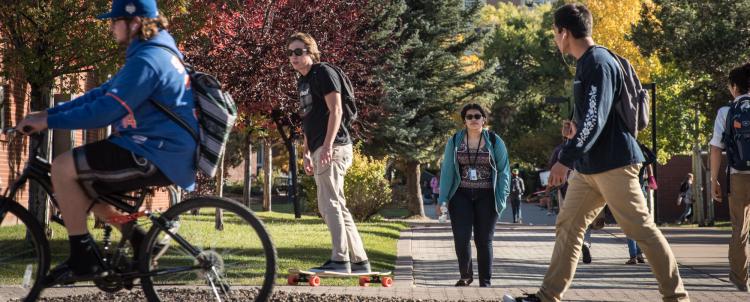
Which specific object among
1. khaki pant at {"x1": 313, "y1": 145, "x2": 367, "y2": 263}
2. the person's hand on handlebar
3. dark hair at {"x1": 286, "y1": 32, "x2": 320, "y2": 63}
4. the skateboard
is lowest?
the skateboard

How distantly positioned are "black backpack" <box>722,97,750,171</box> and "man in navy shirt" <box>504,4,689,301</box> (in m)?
2.86

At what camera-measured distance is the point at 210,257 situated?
5.71 meters

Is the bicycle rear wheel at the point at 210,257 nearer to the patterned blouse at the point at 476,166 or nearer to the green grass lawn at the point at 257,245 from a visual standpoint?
the green grass lawn at the point at 257,245

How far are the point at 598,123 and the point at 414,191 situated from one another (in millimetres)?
29320

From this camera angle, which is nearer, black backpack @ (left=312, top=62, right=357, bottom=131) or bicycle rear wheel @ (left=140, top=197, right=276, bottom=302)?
bicycle rear wheel @ (left=140, top=197, right=276, bottom=302)

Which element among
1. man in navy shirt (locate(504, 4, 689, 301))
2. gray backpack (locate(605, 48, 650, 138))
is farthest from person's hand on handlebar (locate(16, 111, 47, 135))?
gray backpack (locate(605, 48, 650, 138))

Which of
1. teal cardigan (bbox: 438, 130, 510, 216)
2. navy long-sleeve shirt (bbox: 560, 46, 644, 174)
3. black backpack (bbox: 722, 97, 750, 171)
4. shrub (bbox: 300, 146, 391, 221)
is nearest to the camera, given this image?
navy long-sleeve shirt (bbox: 560, 46, 644, 174)

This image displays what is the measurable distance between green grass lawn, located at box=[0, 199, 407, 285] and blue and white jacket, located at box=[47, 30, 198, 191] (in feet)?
1.06

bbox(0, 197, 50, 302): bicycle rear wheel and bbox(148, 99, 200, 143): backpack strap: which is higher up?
bbox(148, 99, 200, 143): backpack strap

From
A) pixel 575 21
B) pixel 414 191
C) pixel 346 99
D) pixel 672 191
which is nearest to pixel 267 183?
pixel 414 191

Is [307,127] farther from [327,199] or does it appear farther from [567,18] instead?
[567,18]

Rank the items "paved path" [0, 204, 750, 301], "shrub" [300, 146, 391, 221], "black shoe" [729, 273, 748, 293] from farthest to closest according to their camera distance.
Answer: "shrub" [300, 146, 391, 221] < "black shoe" [729, 273, 748, 293] < "paved path" [0, 204, 750, 301]

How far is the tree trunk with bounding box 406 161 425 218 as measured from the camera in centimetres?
3516

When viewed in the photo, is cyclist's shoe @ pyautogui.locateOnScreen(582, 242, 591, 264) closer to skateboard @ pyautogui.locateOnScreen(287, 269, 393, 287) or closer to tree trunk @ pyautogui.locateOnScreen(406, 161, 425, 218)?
skateboard @ pyautogui.locateOnScreen(287, 269, 393, 287)
